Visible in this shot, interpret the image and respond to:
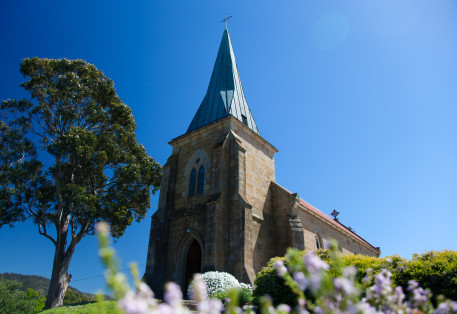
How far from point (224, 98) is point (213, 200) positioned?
8.62 m

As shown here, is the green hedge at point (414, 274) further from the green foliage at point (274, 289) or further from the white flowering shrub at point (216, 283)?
the white flowering shrub at point (216, 283)

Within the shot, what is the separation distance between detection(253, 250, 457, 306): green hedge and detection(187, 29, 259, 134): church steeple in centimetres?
1128

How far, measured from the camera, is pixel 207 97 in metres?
21.8

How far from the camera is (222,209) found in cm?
1457

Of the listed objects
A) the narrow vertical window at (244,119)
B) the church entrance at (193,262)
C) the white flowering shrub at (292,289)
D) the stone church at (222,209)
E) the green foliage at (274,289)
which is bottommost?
the white flowering shrub at (292,289)

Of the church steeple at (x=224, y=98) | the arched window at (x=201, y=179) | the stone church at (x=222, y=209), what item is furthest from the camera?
the church steeple at (x=224, y=98)

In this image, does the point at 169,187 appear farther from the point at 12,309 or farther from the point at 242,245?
the point at 12,309

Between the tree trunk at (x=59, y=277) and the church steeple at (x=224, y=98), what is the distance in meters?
10.7

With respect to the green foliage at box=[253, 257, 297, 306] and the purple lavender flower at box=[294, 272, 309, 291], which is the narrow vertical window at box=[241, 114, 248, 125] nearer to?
the green foliage at box=[253, 257, 297, 306]

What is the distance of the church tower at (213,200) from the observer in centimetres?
1379

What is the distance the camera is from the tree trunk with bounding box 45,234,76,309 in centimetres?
1569

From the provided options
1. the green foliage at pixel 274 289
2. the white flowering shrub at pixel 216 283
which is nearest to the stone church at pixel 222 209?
the white flowering shrub at pixel 216 283

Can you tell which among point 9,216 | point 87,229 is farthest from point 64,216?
point 9,216

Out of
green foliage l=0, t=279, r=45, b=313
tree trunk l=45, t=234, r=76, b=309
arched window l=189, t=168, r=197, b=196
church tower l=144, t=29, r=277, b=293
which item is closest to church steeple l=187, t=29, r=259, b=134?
church tower l=144, t=29, r=277, b=293
